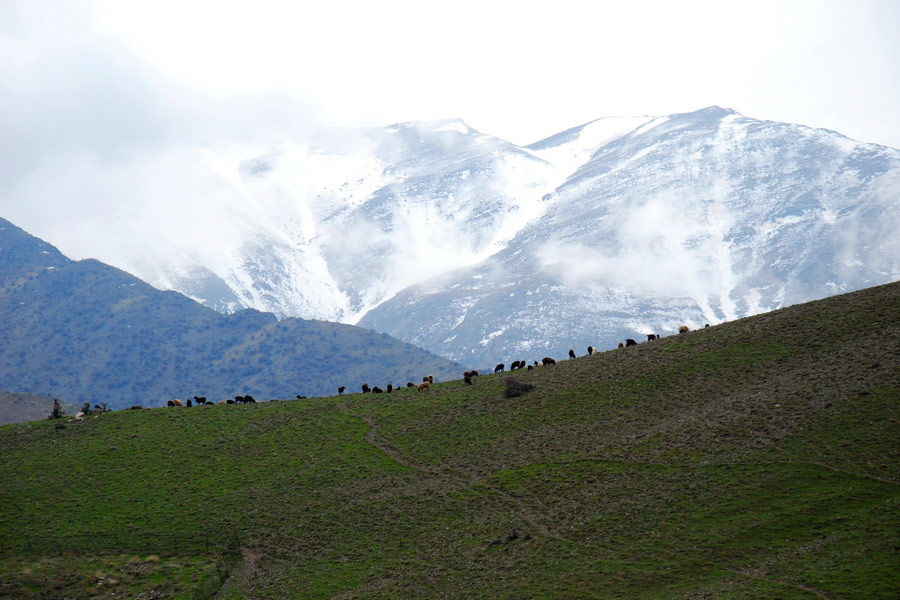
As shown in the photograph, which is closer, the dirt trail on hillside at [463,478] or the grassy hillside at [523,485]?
the grassy hillside at [523,485]

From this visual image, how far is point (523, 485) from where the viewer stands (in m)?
57.7

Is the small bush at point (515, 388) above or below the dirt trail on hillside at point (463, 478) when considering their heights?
above

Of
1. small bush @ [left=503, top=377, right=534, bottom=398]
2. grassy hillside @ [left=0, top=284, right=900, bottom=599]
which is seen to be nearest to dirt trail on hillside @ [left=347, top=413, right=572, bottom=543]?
grassy hillside @ [left=0, top=284, right=900, bottom=599]

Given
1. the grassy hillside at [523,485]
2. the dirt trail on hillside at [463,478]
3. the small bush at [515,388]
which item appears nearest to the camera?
the grassy hillside at [523,485]

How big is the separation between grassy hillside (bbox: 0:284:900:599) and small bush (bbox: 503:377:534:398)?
924mm

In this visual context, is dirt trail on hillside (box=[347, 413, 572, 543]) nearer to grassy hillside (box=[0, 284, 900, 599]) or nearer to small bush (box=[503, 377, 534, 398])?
grassy hillside (box=[0, 284, 900, 599])

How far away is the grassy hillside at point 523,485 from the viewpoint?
152ft

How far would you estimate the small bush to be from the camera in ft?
240

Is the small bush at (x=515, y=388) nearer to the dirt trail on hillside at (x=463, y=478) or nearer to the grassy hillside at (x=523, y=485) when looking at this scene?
the grassy hillside at (x=523, y=485)

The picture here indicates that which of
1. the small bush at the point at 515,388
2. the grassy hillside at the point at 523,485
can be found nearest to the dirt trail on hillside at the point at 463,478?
the grassy hillside at the point at 523,485

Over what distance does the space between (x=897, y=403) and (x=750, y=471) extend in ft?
39.9

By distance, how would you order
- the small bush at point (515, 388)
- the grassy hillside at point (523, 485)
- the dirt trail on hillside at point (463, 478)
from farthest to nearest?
1. the small bush at point (515, 388)
2. the dirt trail on hillside at point (463, 478)
3. the grassy hillside at point (523, 485)

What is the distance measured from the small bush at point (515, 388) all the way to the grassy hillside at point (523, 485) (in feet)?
3.03

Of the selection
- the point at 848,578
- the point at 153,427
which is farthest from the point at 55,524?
Result: the point at 848,578
